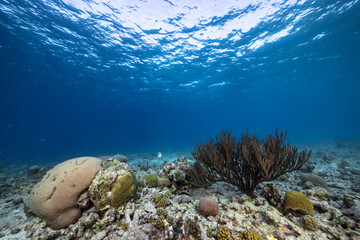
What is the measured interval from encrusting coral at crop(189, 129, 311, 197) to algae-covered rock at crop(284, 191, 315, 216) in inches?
21.4

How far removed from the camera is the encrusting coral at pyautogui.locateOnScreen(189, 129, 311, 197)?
3559 mm

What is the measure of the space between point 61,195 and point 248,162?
5330 mm

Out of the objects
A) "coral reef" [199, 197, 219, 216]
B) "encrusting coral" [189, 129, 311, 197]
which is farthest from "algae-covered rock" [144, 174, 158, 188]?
"coral reef" [199, 197, 219, 216]

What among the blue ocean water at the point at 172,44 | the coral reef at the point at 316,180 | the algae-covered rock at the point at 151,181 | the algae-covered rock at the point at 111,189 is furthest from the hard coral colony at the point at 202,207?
the coral reef at the point at 316,180

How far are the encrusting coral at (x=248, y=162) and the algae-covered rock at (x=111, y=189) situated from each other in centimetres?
208

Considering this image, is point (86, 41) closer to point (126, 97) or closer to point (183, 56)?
point (183, 56)

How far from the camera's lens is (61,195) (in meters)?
3.67

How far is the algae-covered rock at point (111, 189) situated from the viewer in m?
3.68

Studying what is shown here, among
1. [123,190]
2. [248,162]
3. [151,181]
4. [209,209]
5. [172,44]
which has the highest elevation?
[172,44]

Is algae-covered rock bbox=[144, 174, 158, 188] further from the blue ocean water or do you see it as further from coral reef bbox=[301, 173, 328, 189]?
coral reef bbox=[301, 173, 328, 189]

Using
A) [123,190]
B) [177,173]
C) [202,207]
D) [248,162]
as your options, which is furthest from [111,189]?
[248,162]

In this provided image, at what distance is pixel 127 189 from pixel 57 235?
1.83m

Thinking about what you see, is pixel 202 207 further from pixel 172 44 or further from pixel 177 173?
pixel 172 44

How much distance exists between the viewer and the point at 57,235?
3.34 meters
